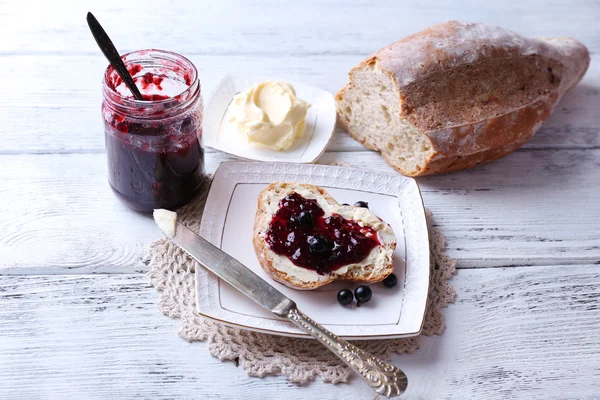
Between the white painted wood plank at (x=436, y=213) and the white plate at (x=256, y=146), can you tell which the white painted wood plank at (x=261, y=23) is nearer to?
the white plate at (x=256, y=146)

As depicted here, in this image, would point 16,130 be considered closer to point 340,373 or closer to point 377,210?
point 377,210

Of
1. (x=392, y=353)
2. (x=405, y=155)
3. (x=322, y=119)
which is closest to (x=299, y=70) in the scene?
(x=322, y=119)

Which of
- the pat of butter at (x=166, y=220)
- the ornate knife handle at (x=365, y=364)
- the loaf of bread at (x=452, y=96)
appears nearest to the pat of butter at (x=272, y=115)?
the loaf of bread at (x=452, y=96)

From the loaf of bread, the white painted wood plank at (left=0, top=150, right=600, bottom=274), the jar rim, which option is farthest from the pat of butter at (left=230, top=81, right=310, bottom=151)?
the jar rim

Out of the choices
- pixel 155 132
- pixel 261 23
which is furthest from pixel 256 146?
pixel 261 23

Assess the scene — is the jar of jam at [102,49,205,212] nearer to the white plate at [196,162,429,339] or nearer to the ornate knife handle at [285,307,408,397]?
the white plate at [196,162,429,339]

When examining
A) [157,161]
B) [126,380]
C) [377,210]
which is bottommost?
[126,380]
